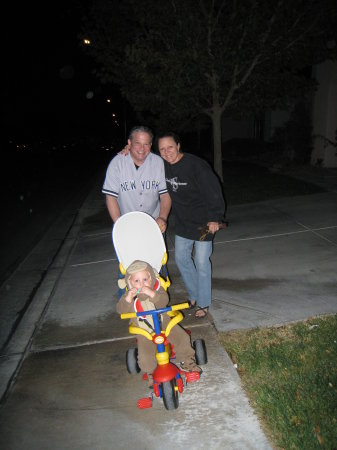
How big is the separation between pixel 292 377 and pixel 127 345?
5.34ft

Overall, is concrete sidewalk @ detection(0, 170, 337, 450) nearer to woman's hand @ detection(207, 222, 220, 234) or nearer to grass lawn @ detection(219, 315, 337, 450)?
grass lawn @ detection(219, 315, 337, 450)

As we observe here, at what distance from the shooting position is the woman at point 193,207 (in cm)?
351

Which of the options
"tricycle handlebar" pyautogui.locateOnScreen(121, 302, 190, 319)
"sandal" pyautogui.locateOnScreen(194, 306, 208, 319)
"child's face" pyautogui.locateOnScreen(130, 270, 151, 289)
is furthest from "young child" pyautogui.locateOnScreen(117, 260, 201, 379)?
"sandal" pyautogui.locateOnScreen(194, 306, 208, 319)

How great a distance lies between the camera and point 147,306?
9.98ft

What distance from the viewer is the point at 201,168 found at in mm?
3525

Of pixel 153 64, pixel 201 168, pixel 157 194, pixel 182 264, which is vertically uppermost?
pixel 153 64

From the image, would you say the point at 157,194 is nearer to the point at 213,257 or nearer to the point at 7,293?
the point at 213,257

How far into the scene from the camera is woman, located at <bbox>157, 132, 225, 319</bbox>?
3.51 m

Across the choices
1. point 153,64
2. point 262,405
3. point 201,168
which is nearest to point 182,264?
point 201,168

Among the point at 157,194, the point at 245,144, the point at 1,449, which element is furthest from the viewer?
the point at 245,144

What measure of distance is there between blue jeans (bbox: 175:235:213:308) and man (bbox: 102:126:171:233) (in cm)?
39

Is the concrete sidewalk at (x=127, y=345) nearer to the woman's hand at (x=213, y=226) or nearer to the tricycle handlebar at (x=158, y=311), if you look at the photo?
the tricycle handlebar at (x=158, y=311)

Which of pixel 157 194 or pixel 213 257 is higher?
pixel 157 194

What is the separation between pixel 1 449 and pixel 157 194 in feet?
8.40
